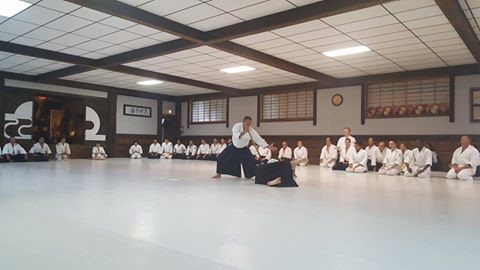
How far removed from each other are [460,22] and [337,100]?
5.58 m

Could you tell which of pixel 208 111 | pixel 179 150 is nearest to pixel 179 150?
pixel 179 150

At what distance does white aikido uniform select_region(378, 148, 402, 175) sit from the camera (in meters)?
8.42

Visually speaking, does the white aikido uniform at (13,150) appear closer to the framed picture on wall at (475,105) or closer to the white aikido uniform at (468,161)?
the white aikido uniform at (468,161)

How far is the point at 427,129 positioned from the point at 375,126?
1380 mm

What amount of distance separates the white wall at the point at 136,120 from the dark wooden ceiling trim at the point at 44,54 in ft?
15.6

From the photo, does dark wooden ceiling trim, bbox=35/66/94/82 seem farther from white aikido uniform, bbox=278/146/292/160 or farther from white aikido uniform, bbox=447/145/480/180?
white aikido uniform, bbox=447/145/480/180

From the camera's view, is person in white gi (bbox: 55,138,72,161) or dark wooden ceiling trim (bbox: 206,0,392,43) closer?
dark wooden ceiling trim (bbox: 206,0,392,43)

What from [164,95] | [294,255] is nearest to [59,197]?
[294,255]

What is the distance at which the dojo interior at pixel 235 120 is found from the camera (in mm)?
2215

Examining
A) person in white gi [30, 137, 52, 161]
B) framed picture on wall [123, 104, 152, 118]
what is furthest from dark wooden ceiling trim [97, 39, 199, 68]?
framed picture on wall [123, 104, 152, 118]

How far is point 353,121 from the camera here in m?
10.9

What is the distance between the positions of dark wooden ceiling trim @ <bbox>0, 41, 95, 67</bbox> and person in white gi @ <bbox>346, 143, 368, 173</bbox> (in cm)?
716

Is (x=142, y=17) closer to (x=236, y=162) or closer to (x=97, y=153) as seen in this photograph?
(x=236, y=162)

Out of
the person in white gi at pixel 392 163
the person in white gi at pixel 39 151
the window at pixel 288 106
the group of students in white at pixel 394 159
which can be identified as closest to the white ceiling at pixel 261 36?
the window at pixel 288 106
